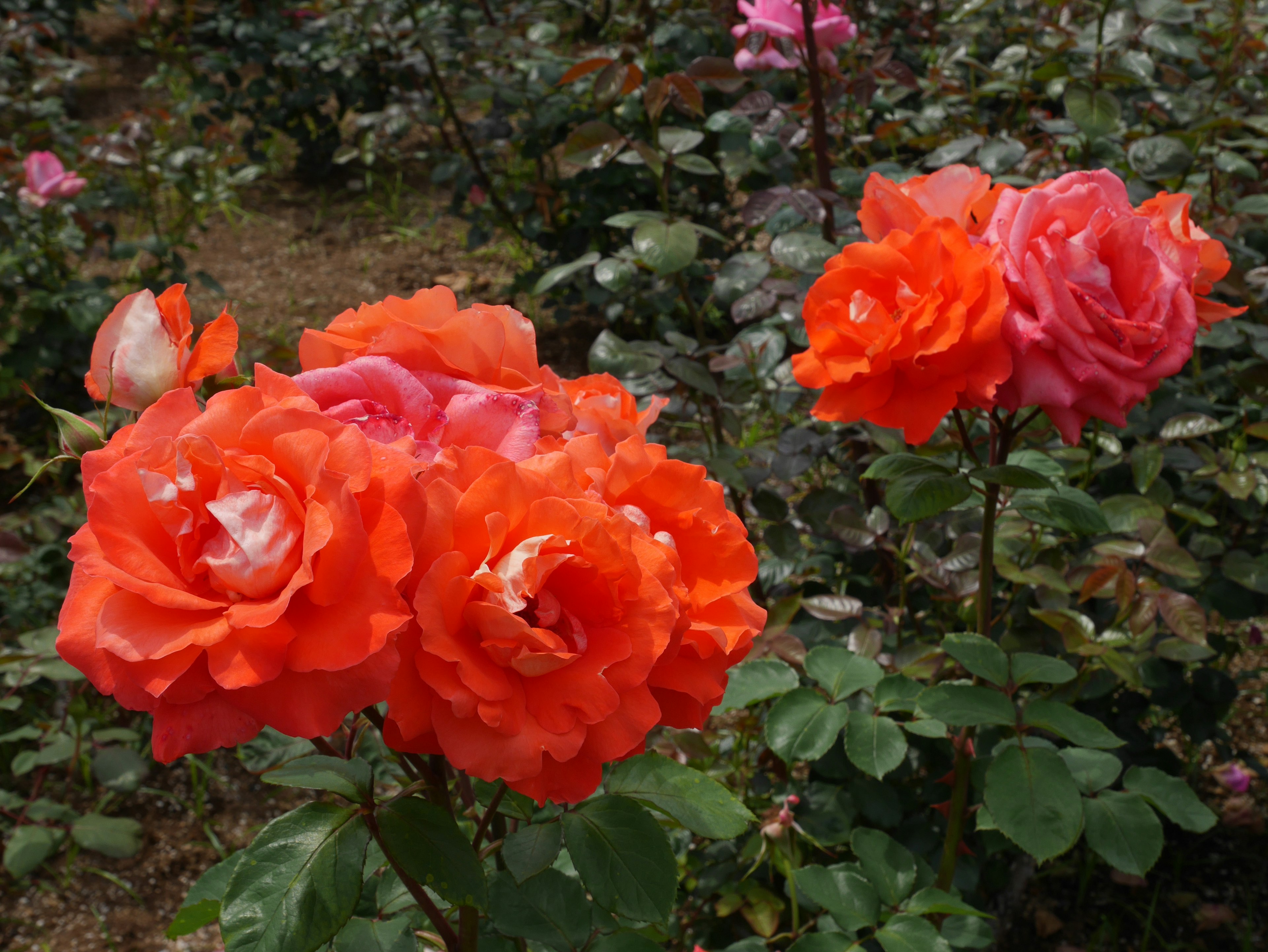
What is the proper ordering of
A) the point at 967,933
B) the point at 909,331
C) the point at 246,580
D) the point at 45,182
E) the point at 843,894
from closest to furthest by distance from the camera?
the point at 246,580, the point at 909,331, the point at 843,894, the point at 967,933, the point at 45,182

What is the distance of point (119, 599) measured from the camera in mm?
547

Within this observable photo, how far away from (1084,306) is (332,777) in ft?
2.27

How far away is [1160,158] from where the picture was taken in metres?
1.53

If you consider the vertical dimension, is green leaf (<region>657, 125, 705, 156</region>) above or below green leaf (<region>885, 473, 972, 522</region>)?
above

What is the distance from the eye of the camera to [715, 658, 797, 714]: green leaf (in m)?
1.16

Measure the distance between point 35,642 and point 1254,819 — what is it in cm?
208

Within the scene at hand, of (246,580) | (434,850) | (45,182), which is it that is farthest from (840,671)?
(45,182)

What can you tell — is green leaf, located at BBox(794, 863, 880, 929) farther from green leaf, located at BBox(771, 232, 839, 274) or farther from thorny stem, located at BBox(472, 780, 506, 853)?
green leaf, located at BBox(771, 232, 839, 274)

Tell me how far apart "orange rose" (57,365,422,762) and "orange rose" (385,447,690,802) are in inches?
1.1

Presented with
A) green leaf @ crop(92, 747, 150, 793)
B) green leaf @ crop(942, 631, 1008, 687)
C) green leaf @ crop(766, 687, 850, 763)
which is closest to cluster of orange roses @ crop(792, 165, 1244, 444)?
green leaf @ crop(942, 631, 1008, 687)

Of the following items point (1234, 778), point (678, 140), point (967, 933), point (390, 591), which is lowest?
point (1234, 778)

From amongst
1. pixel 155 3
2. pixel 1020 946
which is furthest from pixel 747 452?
pixel 155 3

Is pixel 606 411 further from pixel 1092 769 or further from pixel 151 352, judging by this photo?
pixel 1092 769

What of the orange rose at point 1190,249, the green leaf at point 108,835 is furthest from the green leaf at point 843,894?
the green leaf at point 108,835
